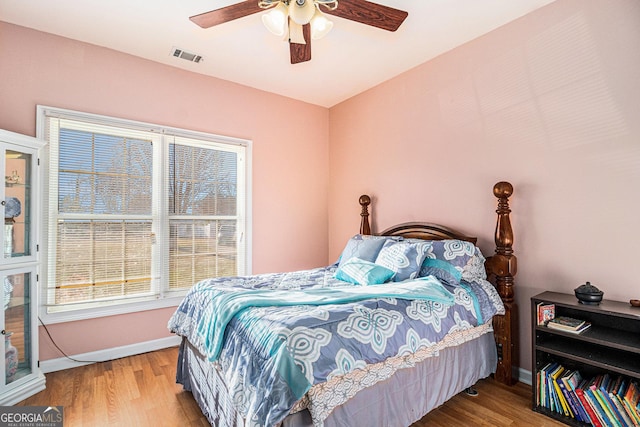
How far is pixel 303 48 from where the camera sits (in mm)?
2270

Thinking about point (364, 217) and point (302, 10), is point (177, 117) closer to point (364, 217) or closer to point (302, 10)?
point (302, 10)

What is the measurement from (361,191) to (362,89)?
1227mm

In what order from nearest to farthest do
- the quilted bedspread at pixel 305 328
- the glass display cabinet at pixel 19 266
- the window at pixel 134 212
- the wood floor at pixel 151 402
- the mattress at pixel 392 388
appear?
the quilted bedspread at pixel 305 328 → the mattress at pixel 392 388 → the wood floor at pixel 151 402 → the glass display cabinet at pixel 19 266 → the window at pixel 134 212

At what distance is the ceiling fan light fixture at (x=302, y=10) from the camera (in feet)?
5.98

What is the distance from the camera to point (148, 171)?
324cm

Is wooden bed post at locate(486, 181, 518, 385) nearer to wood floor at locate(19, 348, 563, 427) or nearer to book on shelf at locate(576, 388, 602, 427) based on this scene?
wood floor at locate(19, 348, 563, 427)

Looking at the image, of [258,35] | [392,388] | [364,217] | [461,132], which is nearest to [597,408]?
[392,388]

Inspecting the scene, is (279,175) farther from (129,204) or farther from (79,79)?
(79,79)

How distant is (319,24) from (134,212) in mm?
2418

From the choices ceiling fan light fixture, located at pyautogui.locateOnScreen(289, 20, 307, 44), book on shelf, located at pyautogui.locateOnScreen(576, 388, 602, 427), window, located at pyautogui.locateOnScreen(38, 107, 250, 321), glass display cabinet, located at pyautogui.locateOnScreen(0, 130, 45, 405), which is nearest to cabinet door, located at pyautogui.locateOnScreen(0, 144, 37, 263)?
glass display cabinet, located at pyautogui.locateOnScreen(0, 130, 45, 405)

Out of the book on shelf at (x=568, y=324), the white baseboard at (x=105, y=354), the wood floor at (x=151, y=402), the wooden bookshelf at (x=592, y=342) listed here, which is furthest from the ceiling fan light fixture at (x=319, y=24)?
the white baseboard at (x=105, y=354)

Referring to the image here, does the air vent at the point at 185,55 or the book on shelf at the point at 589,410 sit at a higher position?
the air vent at the point at 185,55

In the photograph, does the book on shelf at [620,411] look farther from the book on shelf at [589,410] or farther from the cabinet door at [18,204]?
the cabinet door at [18,204]

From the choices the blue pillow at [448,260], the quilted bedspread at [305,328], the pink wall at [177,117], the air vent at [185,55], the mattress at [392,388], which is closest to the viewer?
the quilted bedspread at [305,328]
